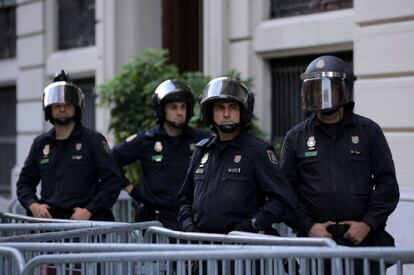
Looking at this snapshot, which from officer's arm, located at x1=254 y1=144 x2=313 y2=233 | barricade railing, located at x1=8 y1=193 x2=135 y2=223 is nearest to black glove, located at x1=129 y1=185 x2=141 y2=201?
barricade railing, located at x1=8 y1=193 x2=135 y2=223

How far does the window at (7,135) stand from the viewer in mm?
18188

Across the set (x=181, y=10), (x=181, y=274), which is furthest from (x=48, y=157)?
(x=181, y=10)

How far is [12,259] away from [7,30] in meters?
14.4

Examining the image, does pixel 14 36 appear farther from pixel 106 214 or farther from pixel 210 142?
pixel 210 142

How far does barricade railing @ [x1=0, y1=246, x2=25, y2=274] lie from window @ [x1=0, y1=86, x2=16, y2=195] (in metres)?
13.6

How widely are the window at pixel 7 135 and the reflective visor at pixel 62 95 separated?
10.4 metres

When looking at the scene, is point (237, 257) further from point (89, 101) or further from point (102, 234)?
point (89, 101)

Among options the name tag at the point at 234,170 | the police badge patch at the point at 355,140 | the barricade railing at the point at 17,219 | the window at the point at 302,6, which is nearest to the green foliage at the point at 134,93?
the window at the point at 302,6

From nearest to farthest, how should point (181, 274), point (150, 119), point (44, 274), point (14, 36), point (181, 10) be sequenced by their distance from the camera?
point (181, 274)
point (44, 274)
point (150, 119)
point (181, 10)
point (14, 36)

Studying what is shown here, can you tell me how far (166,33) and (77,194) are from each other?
6574mm

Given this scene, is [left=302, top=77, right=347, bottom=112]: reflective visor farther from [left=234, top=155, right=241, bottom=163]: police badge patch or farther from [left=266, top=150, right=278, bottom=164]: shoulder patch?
[left=234, top=155, right=241, bottom=163]: police badge patch

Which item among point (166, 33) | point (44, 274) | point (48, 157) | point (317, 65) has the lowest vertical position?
point (44, 274)

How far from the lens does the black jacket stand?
7723mm

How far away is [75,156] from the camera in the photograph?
302 inches
